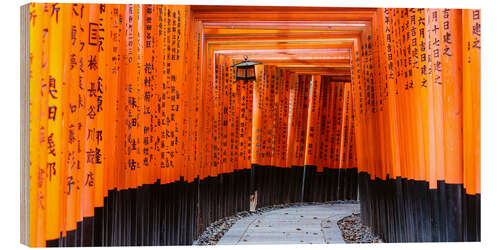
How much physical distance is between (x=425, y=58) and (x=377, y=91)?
4.33 feet

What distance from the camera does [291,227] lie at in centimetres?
613

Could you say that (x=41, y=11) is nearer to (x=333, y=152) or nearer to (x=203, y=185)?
(x=203, y=185)

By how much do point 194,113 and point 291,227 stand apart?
2185mm

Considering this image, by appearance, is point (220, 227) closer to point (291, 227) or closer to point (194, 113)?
point (291, 227)

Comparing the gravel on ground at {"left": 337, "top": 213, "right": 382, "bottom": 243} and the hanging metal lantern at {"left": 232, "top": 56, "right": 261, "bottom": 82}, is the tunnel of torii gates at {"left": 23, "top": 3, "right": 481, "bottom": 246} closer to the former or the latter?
the gravel on ground at {"left": 337, "top": 213, "right": 382, "bottom": 243}

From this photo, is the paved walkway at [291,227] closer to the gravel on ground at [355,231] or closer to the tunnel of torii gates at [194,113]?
the gravel on ground at [355,231]

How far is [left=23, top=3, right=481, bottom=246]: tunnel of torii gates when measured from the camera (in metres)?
2.64

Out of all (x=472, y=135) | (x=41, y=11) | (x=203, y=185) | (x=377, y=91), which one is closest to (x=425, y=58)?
(x=472, y=135)

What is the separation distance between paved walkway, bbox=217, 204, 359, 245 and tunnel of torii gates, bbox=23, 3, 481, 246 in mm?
442

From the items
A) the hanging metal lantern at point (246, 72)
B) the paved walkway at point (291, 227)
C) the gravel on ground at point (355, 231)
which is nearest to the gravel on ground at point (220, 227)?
the paved walkway at point (291, 227)

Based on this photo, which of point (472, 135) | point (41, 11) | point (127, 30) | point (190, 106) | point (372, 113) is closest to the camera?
point (41, 11)

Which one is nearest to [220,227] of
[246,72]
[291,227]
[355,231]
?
[291,227]

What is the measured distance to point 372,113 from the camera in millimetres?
4965

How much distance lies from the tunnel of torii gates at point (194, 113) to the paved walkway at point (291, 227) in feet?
1.45
